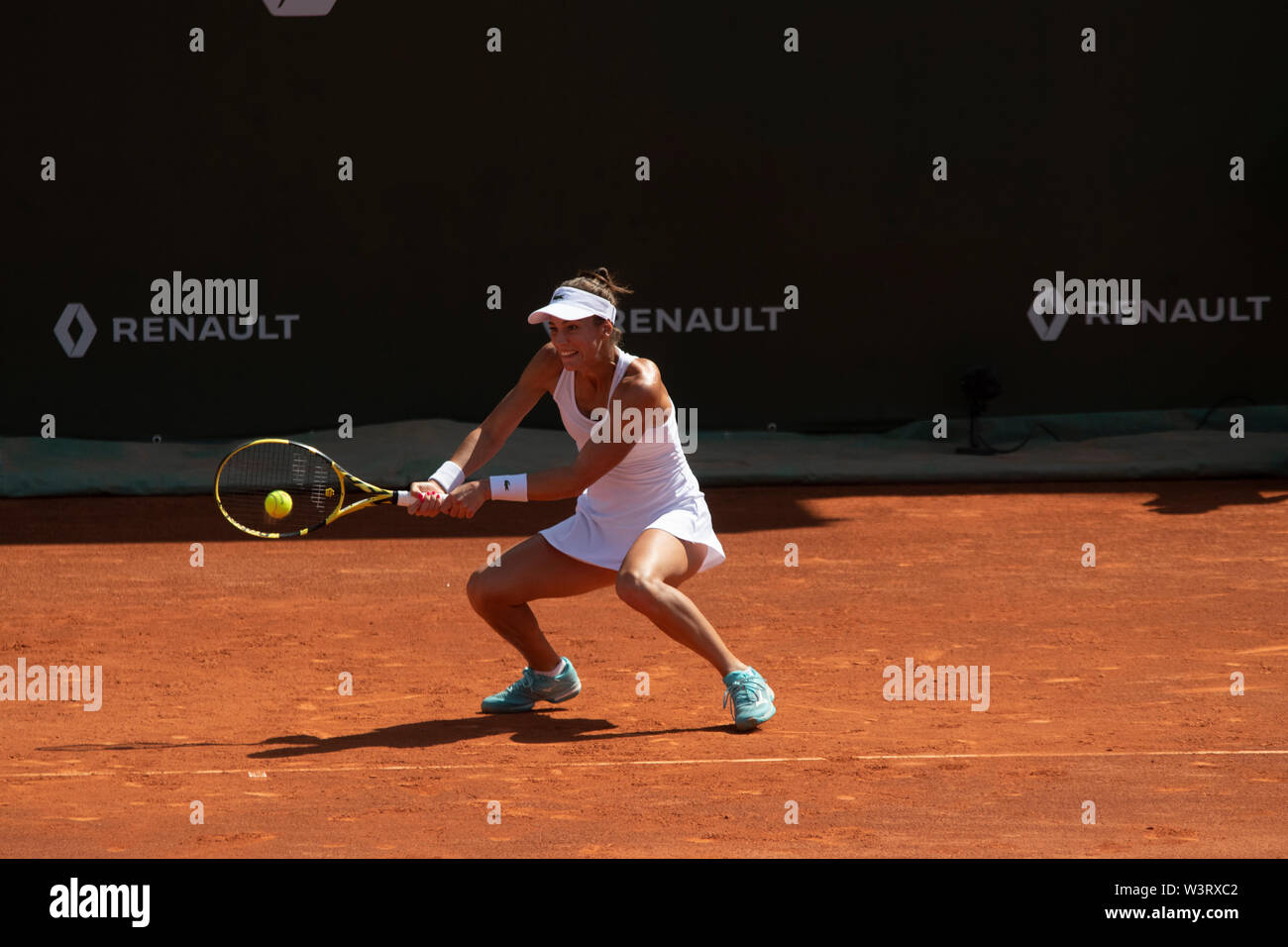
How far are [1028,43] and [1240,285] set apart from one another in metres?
2.47

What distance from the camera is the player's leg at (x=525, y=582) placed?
5027mm

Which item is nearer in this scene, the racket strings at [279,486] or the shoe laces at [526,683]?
the shoe laces at [526,683]

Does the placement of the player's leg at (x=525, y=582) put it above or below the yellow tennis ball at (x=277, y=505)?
below

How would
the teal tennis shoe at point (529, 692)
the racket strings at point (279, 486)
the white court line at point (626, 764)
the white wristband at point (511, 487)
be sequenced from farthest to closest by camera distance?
the racket strings at point (279, 486)
the teal tennis shoe at point (529, 692)
the white wristband at point (511, 487)
the white court line at point (626, 764)

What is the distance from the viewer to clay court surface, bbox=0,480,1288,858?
156 inches

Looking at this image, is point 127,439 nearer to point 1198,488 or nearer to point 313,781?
point 1198,488

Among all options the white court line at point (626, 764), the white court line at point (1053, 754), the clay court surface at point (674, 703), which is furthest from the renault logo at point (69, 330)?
the white court line at point (1053, 754)

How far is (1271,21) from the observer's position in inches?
488

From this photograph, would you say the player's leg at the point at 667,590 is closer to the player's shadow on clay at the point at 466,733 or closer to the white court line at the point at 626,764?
the player's shadow on clay at the point at 466,733

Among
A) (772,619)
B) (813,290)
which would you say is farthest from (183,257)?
(772,619)

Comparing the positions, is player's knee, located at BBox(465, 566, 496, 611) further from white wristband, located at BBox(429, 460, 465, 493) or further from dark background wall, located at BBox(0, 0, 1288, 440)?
dark background wall, located at BBox(0, 0, 1288, 440)

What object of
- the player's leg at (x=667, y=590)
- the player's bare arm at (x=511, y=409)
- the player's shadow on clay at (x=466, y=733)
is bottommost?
the player's shadow on clay at (x=466, y=733)

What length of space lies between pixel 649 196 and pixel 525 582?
25.7 ft

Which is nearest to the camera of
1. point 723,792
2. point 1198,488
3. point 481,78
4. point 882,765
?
point 723,792
